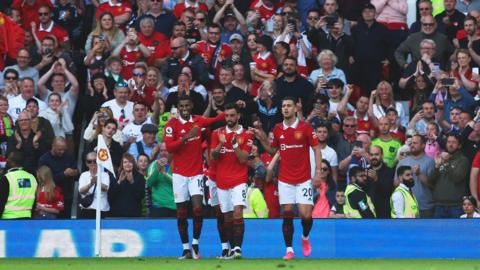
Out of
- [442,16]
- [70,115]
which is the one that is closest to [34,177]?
[70,115]

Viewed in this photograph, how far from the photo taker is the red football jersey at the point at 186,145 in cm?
1938

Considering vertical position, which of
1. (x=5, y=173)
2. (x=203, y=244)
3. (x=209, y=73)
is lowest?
(x=203, y=244)

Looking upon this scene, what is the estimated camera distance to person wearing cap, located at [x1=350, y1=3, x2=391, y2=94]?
2494 centimetres

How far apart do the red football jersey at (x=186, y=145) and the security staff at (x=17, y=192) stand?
10.1 ft

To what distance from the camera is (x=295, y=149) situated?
63.3 ft

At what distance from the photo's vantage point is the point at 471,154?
2230 centimetres

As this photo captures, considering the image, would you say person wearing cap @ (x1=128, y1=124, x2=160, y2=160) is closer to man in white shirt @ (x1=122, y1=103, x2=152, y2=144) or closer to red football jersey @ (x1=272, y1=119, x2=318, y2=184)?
man in white shirt @ (x1=122, y1=103, x2=152, y2=144)

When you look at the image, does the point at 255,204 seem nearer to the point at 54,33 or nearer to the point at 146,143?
the point at 146,143

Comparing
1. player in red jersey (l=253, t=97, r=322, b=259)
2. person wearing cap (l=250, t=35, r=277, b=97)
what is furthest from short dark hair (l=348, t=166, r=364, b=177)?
person wearing cap (l=250, t=35, r=277, b=97)

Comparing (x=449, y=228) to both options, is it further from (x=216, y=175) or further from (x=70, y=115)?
(x=70, y=115)

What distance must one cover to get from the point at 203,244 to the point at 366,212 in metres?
2.80

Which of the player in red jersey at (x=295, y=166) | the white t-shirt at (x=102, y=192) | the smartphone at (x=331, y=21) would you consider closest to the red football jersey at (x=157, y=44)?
the smartphone at (x=331, y=21)

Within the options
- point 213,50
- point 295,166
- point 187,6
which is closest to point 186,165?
point 295,166

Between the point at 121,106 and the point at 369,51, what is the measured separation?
4.99m
